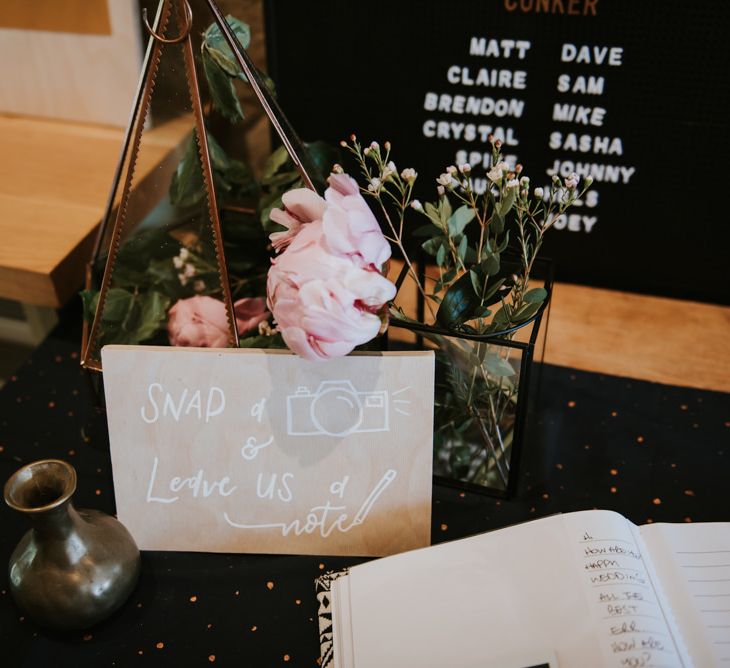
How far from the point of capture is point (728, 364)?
104 centimetres

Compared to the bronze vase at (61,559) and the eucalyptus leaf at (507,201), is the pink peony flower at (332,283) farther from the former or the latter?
the bronze vase at (61,559)

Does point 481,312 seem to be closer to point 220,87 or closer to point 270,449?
point 270,449

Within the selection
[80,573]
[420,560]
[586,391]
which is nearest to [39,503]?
[80,573]

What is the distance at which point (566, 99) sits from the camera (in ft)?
3.28

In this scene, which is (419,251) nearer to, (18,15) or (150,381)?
(150,381)

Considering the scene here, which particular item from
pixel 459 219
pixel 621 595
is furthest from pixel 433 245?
pixel 621 595

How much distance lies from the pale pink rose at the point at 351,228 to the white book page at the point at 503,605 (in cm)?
28

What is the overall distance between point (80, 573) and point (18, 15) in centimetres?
90

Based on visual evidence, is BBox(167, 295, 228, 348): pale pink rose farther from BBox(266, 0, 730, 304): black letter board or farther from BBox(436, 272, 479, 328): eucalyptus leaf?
BBox(266, 0, 730, 304): black letter board

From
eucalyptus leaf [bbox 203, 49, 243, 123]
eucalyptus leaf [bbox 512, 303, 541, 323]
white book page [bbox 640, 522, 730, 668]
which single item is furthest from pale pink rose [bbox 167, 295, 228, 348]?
white book page [bbox 640, 522, 730, 668]

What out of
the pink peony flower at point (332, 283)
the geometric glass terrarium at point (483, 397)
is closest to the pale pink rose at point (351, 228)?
the pink peony flower at point (332, 283)

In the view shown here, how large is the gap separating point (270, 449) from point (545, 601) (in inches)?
11.2

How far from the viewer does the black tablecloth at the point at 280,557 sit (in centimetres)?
72

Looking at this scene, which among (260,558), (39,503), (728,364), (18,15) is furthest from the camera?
(18,15)
